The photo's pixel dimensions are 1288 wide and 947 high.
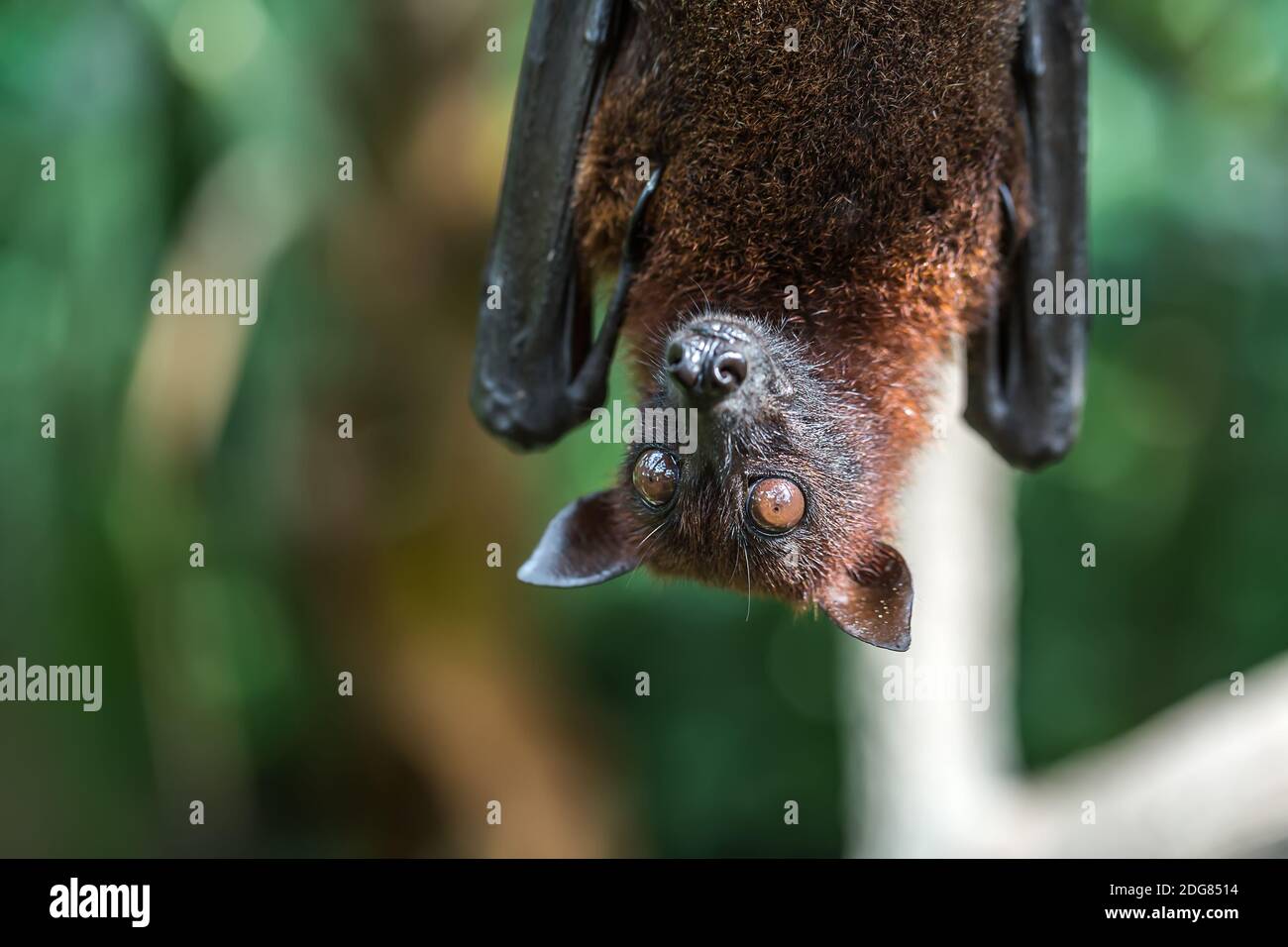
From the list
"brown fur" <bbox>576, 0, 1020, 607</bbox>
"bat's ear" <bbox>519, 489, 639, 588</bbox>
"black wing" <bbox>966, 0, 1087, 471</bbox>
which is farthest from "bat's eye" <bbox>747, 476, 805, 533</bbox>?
"black wing" <bbox>966, 0, 1087, 471</bbox>

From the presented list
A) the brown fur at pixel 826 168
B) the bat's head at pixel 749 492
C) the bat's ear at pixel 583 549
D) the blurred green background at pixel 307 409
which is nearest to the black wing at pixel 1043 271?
the brown fur at pixel 826 168

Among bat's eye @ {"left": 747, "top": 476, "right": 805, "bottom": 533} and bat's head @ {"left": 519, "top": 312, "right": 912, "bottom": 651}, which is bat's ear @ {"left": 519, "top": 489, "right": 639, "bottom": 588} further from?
bat's eye @ {"left": 747, "top": 476, "right": 805, "bottom": 533}

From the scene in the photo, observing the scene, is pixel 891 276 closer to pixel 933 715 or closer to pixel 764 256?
pixel 764 256

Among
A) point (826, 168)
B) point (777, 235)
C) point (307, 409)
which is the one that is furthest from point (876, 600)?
point (307, 409)

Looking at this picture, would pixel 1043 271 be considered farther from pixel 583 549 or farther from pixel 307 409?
pixel 307 409

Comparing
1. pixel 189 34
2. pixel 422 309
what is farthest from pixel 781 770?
pixel 189 34

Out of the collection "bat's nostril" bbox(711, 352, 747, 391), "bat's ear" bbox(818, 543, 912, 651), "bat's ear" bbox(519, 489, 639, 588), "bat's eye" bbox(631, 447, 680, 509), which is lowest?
"bat's ear" bbox(818, 543, 912, 651)
